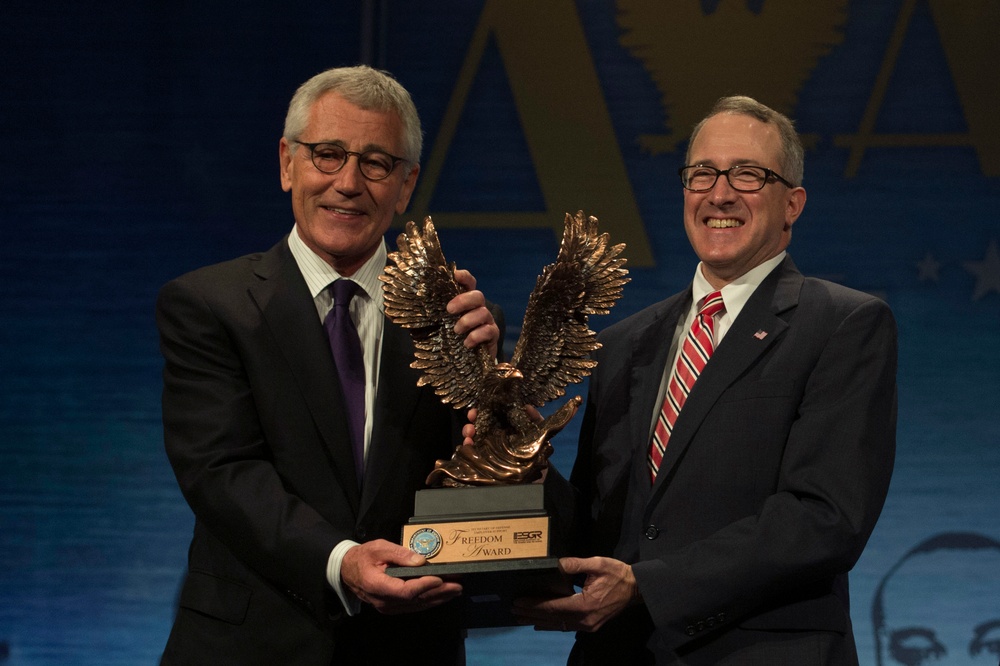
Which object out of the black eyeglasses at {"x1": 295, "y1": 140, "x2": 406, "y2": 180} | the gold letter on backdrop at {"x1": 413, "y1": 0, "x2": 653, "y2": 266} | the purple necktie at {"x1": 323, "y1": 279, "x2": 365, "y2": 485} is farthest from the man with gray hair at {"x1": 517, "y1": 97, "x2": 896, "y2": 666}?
the gold letter on backdrop at {"x1": 413, "y1": 0, "x2": 653, "y2": 266}

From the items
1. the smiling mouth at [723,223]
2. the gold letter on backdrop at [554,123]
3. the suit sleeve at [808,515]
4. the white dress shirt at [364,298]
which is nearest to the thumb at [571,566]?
the suit sleeve at [808,515]

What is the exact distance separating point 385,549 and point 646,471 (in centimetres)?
64

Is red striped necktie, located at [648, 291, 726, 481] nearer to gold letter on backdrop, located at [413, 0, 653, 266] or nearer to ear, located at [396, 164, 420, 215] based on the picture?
ear, located at [396, 164, 420, 215]

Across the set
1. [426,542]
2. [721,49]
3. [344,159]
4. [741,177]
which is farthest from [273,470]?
[721,49]

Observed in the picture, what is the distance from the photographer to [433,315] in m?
2.40

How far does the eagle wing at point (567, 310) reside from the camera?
2441 millimetres

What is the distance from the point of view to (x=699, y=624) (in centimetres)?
223

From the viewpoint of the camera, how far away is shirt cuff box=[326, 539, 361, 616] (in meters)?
2.17

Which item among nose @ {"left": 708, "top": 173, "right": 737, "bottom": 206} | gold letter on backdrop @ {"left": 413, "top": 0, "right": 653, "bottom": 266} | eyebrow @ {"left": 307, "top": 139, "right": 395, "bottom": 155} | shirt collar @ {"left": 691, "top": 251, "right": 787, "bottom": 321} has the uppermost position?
gold letter on backdrop @ {"left": 413, "top": 0, "right": 653, "bottom": 266}

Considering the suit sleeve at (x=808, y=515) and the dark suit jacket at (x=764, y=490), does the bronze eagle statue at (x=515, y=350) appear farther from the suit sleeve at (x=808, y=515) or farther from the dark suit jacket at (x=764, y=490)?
the suit sleeve at (x=808, y=515)

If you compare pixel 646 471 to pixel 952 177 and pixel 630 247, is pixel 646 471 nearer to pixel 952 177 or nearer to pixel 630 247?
pixel 630 247

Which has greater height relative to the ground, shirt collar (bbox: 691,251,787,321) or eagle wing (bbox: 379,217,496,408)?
shirt collar (bbox: 691,251,787,321)

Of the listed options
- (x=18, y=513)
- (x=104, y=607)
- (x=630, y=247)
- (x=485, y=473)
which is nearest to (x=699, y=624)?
(x=485, y=473)

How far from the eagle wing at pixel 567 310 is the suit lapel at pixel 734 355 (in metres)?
0.25
